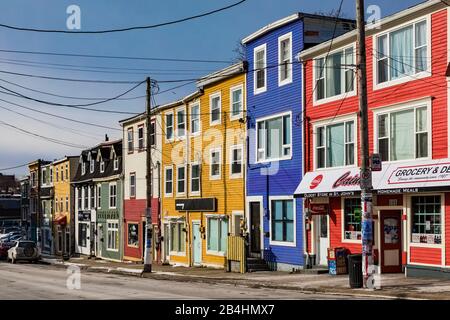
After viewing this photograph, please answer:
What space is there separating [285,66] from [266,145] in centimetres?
403

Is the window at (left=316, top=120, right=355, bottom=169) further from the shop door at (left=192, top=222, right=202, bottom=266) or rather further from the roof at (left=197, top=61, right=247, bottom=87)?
the shop door at (left=192, top=222, right=202, bottom=266)

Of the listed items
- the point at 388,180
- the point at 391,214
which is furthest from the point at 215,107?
the point at 388,180

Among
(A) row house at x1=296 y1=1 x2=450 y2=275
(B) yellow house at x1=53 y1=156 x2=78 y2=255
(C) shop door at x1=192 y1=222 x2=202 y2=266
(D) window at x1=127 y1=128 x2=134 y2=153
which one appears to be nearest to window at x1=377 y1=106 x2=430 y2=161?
(A) row house at x1=296 y1=1 x2=450 y2=275

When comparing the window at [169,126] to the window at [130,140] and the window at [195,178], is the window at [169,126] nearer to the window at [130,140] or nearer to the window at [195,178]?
the window at [195,178]

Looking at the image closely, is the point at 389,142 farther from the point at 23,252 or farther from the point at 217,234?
the point at 23,252

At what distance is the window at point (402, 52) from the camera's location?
23844 mm

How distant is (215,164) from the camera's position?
3759 centimetres

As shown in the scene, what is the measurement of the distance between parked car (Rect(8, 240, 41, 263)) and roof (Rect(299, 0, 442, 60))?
92.9 feet

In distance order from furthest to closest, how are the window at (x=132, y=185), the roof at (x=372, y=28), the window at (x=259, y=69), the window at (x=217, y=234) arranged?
the window at (x=132, y=185), the window at (x=217, y=234), the window at (x=259, y=69), the roof at (x=372, y=28)

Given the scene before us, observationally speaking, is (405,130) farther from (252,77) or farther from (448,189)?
(252,77)

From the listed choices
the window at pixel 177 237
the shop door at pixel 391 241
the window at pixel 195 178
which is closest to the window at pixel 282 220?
the shop door at pixel 391 241

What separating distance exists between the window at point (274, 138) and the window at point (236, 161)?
189cm

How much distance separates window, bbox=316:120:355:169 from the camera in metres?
27.5

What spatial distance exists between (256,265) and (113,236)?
902 inches
